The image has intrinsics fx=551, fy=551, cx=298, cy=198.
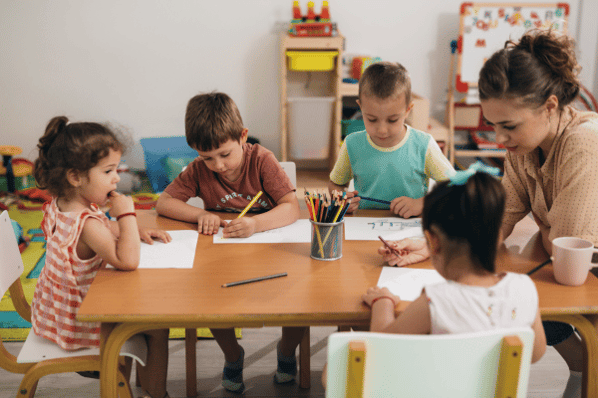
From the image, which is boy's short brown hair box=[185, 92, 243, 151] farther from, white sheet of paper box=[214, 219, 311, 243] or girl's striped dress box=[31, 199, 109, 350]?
girl's striped dress box=[31, 199, 109, 350]

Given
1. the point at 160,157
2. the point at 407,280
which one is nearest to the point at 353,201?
the point at 407,280

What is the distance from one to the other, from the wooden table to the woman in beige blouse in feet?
0.42

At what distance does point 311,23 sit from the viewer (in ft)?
11.9

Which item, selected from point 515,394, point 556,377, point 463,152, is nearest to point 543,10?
point 463,152

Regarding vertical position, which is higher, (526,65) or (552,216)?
(526,65)

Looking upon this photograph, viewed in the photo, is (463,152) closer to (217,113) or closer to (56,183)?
(217,113)

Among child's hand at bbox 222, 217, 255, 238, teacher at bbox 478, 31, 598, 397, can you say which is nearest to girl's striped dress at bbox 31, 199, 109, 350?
child's hand at bbox 222, 217, 255, 238

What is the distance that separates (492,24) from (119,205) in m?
3.41

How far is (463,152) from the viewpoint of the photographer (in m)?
3.92

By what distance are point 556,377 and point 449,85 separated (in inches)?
102

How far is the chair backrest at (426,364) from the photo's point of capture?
2.67ft

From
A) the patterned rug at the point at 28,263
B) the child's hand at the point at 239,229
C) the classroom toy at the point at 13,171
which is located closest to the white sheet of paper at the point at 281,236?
the child's hand at the point at 239,229

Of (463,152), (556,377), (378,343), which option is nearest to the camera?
(378,343)

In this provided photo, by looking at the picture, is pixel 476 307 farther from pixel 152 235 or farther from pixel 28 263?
pixel 28 263
